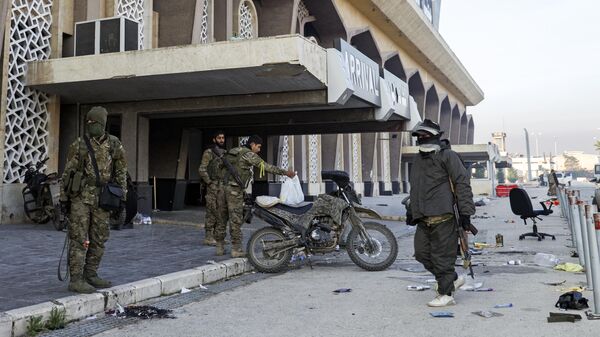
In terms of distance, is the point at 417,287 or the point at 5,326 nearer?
the point at 5,326

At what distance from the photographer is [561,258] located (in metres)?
7.38

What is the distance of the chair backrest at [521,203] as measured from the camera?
9.94 meters

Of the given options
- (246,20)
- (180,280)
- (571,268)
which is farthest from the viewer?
(246,20)

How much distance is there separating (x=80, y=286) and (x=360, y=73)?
29.4 ft

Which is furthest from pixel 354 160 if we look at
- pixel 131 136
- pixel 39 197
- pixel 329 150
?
pixel 39 197

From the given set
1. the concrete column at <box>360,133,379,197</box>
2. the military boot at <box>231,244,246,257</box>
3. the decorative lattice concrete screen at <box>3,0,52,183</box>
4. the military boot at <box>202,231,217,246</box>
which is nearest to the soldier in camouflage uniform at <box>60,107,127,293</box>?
the military boot at <box>231,244,246,257</box>

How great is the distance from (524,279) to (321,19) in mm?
22453

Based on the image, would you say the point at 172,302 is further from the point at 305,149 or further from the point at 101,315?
the point at 305,149

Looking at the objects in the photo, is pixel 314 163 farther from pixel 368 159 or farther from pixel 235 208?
pixel 235 208

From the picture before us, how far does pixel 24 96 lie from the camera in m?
11.1

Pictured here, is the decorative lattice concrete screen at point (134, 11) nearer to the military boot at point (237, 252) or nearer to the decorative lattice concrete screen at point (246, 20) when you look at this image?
the decorative lattice concrete screen at point (246, 20)

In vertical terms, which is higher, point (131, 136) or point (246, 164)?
point (131, 136)

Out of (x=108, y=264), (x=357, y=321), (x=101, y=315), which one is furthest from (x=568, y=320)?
(x=108, y=264)

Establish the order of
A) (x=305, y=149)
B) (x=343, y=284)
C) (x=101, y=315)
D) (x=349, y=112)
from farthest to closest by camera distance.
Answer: (x=305, y=149) → (x=349, y=112) → (x=343, y=284) → (x=101, y=315)
